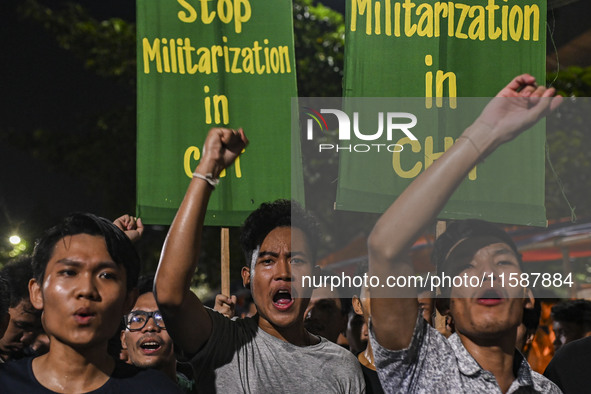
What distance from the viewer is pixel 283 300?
304 centimetres

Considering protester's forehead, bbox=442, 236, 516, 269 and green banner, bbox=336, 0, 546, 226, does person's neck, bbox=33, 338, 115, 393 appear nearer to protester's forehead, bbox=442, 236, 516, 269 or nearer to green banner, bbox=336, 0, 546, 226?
protester's forehead, bbox=442, 236, 516, 269

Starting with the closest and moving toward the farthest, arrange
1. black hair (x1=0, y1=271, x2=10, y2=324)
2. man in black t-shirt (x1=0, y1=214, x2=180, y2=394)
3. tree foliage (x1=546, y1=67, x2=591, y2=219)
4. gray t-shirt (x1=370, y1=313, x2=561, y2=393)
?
gray t-shirt (x1=370, y1=313, x2=561, y2=393)
man in black t-shirt (x1=0, y1=214, x2=180, y2=394)
black hair (x1=0, y1=271, x2=10, y2=324)
tree foliage (x1=546, y1=67, x2=591, y2=219)

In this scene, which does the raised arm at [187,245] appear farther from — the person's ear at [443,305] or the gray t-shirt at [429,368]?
the person's ear at [443,305]

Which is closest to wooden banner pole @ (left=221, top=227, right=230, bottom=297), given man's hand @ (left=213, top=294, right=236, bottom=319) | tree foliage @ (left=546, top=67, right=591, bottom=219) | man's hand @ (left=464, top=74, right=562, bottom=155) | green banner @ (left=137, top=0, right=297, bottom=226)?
man's hand @ (left=213, top=294, right=236, bottom=319)

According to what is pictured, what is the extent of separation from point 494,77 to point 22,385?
2970 millimetres

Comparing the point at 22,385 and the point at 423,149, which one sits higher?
the point at 423,149

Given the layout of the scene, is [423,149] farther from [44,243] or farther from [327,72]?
[327,72]

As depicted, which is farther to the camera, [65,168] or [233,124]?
[65,168]

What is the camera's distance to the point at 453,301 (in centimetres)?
260

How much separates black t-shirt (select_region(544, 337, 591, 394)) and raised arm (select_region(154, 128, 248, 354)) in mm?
1345

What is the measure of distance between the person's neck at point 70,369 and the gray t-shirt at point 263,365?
319 millimetres

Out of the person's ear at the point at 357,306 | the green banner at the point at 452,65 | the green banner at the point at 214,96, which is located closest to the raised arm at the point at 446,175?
the green banner at the point at 452,65

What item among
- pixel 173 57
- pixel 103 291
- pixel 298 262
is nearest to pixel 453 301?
pixel 298 262

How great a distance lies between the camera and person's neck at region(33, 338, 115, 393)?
2490 millimetres
